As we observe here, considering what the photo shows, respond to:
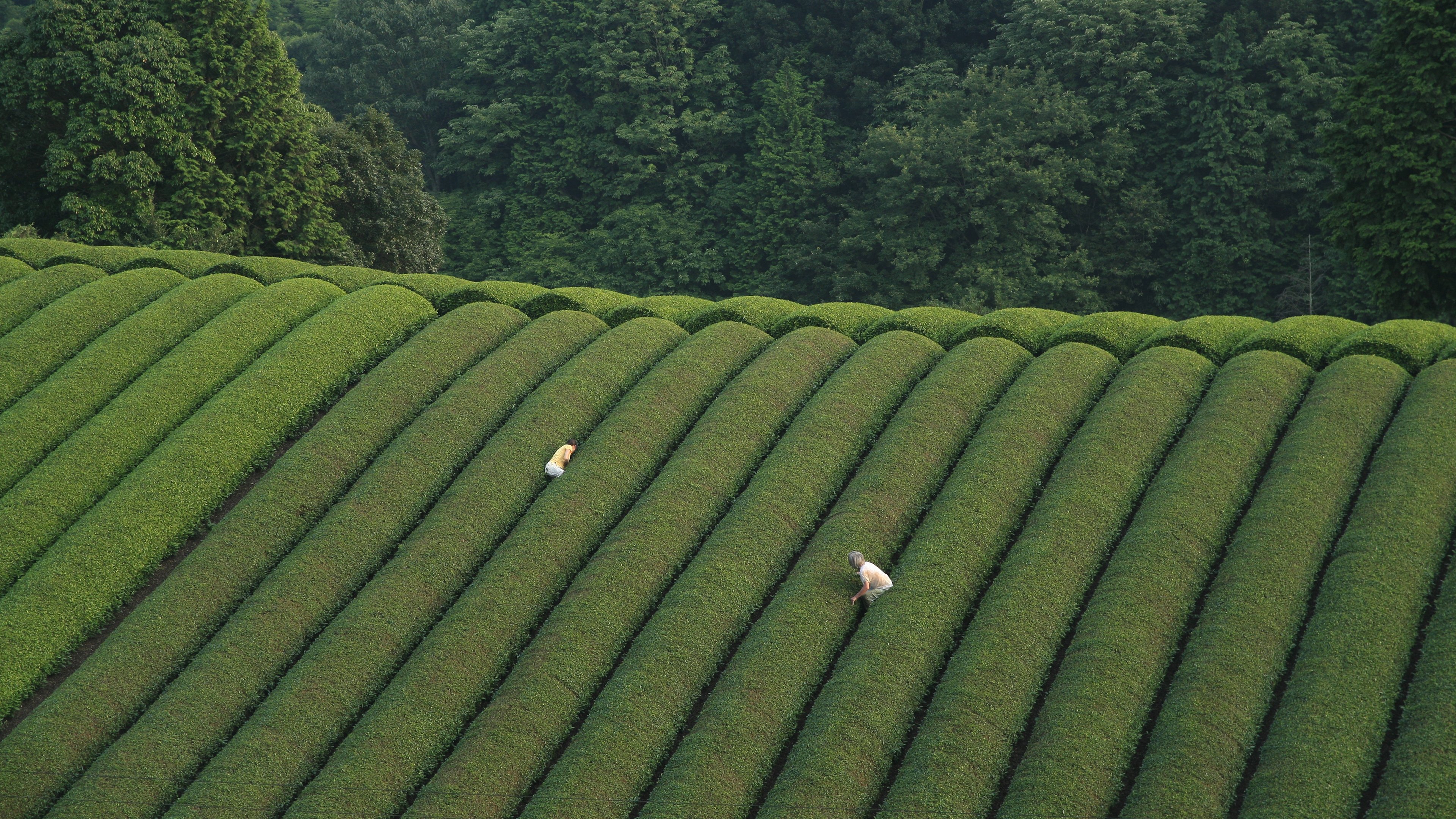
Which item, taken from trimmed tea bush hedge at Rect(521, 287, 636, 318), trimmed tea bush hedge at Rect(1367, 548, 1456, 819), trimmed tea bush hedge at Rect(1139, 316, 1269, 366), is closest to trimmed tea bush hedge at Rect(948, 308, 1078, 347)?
trimmed tea bush hedge at Rect(1139, 316, 1269, 366)

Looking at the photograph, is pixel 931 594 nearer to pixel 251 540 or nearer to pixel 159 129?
pixel 251 540

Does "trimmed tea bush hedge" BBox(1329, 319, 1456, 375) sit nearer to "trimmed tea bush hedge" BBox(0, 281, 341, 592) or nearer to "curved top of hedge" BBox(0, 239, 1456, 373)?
"curved top of hedge" BBox(0, 239, 1456, 373)

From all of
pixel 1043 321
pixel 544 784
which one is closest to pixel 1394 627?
pixel 1043 321

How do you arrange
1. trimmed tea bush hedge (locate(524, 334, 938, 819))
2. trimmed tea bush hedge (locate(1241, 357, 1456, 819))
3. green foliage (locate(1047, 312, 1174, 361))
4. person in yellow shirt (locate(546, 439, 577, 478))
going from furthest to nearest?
green foliage (locate(1047, 312, 1174, 361))
person in yellow shirt (locate(546, 439, 577, 478))
trimmed tea bush hedge (locate(524, 334, 938, 819))
trimmed tea bush hedge (locate(1241, 357, 1456, 819))

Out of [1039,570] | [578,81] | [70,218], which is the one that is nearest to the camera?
[1039,570]

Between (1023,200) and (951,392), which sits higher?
(1023,200)

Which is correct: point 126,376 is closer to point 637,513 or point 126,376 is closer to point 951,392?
point 637,513

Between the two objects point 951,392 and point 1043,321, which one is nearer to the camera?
point 951,392
